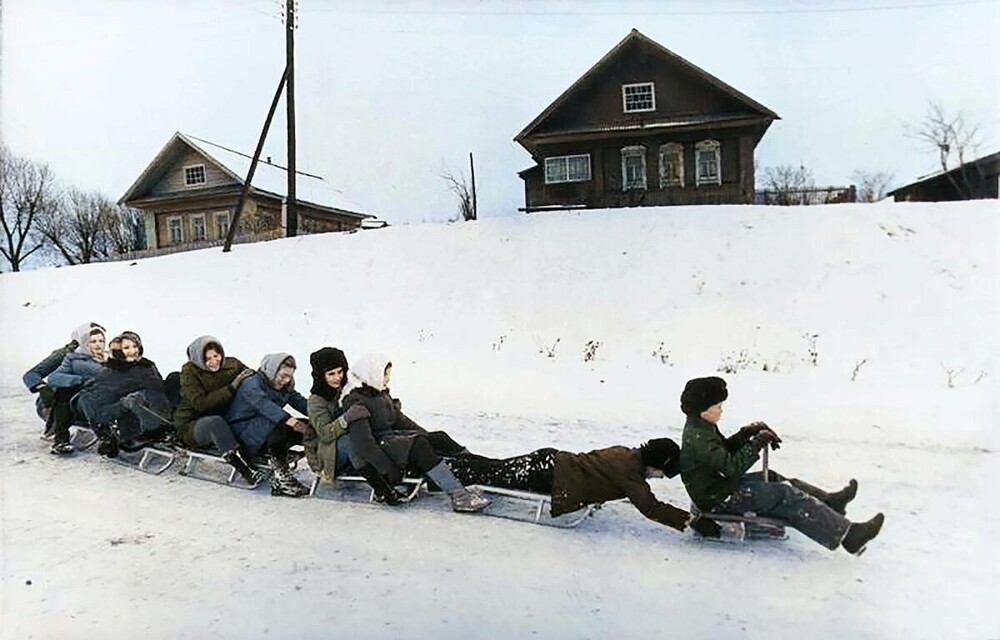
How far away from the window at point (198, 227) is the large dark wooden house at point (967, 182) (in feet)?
5.33

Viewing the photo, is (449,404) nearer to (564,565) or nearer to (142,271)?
(564,565)

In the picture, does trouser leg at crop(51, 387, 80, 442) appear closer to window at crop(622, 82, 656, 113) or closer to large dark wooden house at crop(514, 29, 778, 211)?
large dark wooden house at crop(514, 29, 778, 211)

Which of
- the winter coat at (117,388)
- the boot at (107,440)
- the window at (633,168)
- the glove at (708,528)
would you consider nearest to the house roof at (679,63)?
the window at (633,168)

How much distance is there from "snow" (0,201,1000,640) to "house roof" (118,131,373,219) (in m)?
0.12

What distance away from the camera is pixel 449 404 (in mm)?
2143

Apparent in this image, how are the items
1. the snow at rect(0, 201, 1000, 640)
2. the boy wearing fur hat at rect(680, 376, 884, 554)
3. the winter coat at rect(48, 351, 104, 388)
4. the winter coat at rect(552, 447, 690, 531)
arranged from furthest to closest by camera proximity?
the winter coat at rect(48, 351, 104, 388) < the winter coat at rect(552, 447, 690, 531) < the boy wearing fur hat at rect(680, 376, 884, 554) < the snow at rect(0, 201, 1000, 640)

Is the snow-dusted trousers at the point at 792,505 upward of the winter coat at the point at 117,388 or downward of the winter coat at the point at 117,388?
downward

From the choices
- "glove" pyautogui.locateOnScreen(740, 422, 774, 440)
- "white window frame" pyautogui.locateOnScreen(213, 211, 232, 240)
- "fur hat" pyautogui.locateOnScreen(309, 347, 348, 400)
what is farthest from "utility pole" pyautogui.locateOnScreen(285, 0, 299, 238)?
"glove" pyautogui.locateOnScreen(740, 422, 774, 440)

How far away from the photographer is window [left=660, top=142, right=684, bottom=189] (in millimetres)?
1730

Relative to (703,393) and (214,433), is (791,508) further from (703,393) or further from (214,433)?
(214,433)

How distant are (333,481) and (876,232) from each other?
154 cm

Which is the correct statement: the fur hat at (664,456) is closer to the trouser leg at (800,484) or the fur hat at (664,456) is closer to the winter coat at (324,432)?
the trouser leg at (800,484)

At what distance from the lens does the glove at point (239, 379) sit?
2049 millimetres

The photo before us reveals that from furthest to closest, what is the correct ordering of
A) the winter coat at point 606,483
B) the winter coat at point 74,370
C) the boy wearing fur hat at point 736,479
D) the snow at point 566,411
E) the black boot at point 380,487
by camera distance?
the winter coat at point 74,370 → the black boot at point 380,487 → the winter coat at point 606,483 → the boy wearing fur hat at point 736,479 → the snow at point 566,411
